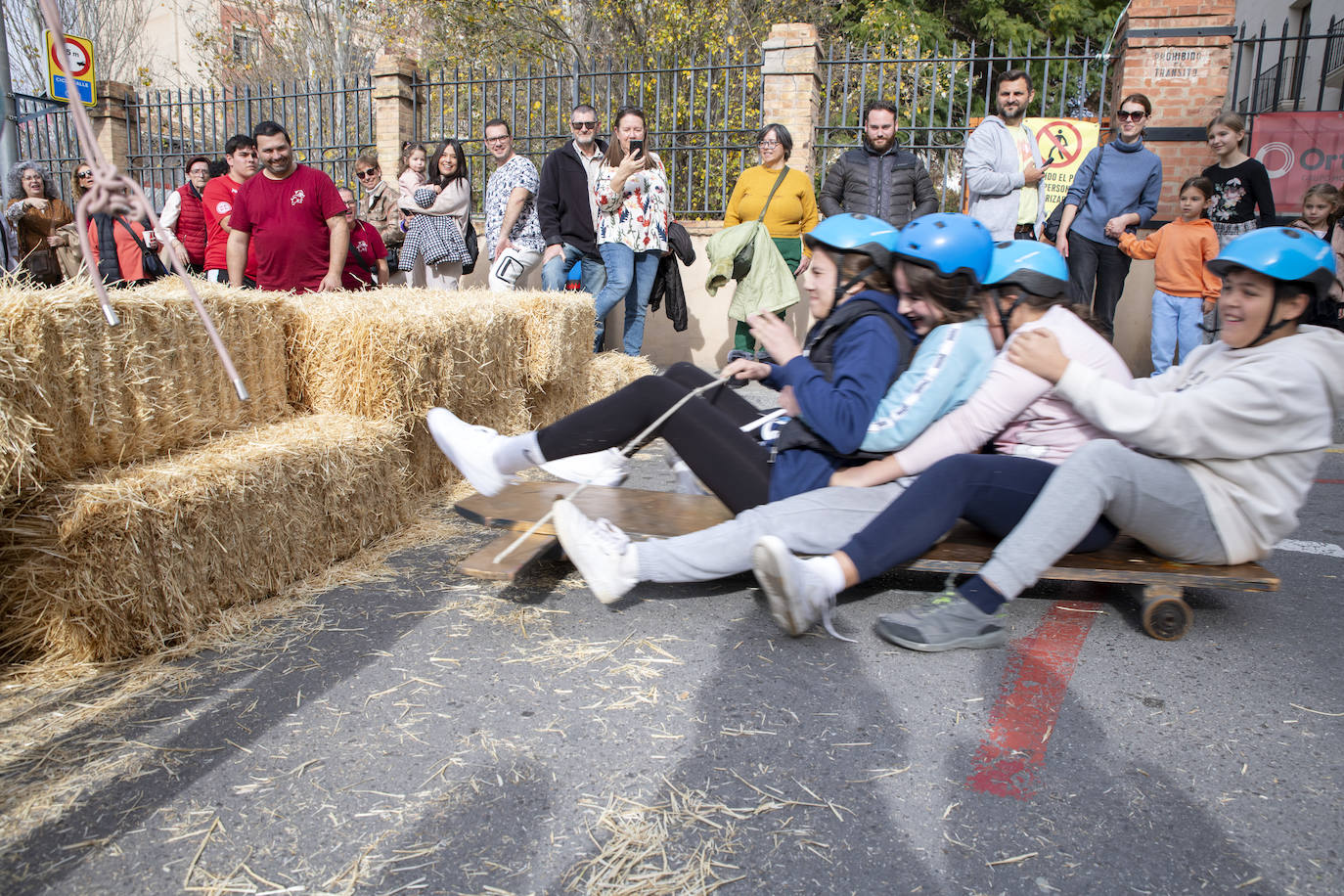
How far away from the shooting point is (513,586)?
3.70 meters

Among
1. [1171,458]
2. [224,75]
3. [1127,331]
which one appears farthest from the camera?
[224,75]

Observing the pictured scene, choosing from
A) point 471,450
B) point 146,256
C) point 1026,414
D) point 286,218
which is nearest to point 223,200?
point 146,256

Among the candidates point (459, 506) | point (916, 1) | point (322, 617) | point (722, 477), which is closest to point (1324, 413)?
point (722, 477)

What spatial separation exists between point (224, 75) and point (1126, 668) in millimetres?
32502

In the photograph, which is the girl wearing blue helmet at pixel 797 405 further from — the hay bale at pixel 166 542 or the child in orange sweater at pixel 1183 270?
the child in orange sweater at pixel 1183 270

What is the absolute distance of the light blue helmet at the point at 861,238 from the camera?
3.37 metres

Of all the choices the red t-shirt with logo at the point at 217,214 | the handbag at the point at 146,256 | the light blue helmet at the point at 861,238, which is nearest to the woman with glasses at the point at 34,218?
the handbag at the point at 146,256

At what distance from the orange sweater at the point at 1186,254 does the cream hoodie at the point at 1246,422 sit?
204 inches

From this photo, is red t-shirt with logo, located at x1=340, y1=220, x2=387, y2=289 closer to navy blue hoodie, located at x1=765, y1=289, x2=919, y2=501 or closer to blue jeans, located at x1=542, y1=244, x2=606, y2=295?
blue jeans, located at x1=542, y1=244, x2=606, y2=295

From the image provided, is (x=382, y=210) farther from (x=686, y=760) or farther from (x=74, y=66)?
(x=686, y=760)

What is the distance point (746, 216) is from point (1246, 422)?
584cm

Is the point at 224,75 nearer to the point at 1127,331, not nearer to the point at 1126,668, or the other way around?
the point at 1127,331

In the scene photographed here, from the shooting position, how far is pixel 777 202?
323 inches

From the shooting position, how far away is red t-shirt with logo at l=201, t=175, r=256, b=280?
7.15 meters
